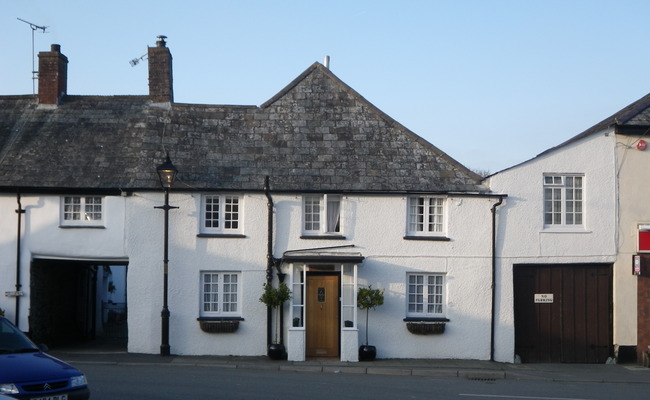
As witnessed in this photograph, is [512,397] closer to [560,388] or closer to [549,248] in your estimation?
[560,388]

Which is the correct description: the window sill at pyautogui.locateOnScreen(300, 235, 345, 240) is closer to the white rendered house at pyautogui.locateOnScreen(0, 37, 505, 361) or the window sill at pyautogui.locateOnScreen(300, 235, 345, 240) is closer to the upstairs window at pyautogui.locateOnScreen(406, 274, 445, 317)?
the white rendered house at pyautogui.locateOnScreen(0, 37, 505, 361)

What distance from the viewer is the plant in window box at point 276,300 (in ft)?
70.9

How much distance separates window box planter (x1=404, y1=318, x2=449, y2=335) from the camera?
73.6 feet

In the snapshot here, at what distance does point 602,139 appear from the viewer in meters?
23.2

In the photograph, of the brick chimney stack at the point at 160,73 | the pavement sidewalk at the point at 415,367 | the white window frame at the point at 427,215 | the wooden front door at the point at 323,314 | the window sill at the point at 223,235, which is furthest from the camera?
the brick chimney stack at the point at 160,73

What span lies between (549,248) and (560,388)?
5673 millimetres

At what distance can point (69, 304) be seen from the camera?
27.0 metres

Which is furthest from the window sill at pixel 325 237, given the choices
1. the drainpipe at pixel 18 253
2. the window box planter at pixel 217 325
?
the drainpipe at pixel 18 253

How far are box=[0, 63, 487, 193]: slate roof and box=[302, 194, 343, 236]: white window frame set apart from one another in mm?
423

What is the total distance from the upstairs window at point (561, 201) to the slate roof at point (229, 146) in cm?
194

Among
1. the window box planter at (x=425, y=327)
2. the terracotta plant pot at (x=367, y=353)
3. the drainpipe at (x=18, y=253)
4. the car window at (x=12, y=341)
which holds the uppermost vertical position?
the drainpipe at (x=18, y=253)

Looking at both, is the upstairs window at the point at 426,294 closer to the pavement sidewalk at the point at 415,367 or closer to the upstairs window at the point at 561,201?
the pavement sidewalk at the point at 415,367

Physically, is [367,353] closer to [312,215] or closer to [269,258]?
[269,258]

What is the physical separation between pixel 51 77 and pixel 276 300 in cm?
988
